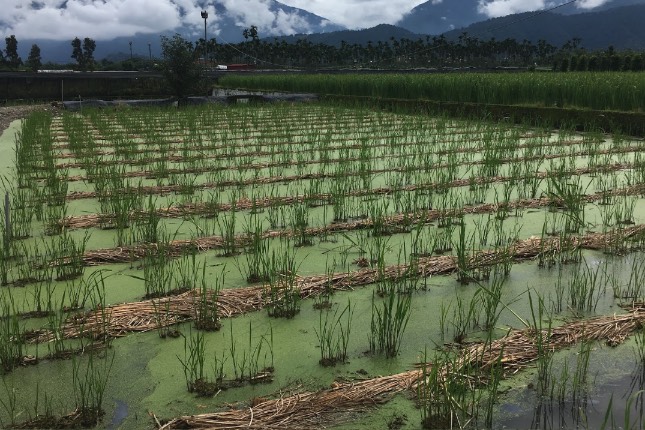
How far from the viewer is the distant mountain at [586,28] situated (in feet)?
562

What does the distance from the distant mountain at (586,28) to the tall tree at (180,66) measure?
16303 cm

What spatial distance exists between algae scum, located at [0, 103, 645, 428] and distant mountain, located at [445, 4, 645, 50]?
572 ft

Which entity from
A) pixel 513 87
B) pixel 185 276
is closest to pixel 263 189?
pixel 185 276

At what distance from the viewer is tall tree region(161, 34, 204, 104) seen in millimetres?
15891

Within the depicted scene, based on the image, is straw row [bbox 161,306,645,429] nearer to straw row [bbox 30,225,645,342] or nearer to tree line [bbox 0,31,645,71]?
straw row [bbox 30,225,645,342]

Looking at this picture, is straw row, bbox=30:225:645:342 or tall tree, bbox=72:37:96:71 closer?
straw row, bbox=30:225:645:342

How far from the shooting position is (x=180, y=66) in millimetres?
16000

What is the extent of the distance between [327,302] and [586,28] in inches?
8188

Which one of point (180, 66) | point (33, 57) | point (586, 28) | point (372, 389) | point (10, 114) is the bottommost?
point (372, 389)

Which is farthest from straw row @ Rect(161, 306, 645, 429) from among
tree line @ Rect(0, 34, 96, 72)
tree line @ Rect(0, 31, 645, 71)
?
tree line @ Rect(0, 31, 645, 71)

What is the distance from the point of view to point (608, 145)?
282 inches

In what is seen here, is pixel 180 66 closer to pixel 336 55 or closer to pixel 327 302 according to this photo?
pixel 327 302

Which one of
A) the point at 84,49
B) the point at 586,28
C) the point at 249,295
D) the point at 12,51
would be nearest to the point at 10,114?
the point at 249,295

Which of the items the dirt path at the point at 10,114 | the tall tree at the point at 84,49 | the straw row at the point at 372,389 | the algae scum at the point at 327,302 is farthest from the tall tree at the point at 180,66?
the tall tree at the point at 84,49
